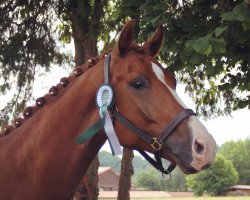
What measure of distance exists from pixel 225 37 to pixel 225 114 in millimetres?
6982

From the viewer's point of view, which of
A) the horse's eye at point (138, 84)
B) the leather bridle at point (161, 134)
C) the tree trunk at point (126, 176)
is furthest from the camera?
the tree trunk at point (126, 176)

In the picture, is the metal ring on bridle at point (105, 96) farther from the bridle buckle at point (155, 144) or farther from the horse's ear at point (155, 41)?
the horse's ear at point (155, 41)

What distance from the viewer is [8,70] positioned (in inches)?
429

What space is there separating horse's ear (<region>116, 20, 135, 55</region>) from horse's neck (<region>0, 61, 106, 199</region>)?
0.21 metres

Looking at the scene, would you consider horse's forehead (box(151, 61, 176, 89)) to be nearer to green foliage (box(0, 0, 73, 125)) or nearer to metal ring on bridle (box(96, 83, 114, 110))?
metal ring on bridle (box(96, 83, 114, 110))

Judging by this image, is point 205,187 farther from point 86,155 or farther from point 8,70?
point 86,155

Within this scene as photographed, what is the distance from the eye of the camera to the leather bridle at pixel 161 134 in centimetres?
264

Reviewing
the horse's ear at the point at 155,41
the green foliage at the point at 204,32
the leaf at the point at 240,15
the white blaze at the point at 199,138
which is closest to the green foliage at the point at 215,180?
the green foliage at the point at 204,32

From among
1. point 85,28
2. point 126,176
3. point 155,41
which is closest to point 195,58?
point 155,41

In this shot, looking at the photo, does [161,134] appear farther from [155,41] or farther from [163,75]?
[155,41]

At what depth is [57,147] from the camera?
2.88m

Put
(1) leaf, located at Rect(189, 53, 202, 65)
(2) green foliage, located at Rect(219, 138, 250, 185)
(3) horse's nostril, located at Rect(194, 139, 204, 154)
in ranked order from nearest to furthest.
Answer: (3) horse's nostril, located at Rect(194, 139, 204, 154), (1) leaf, located at Rect(189, 53, 202, 65), (2) green foliage, located at Rect(219, 138, 250, 185)

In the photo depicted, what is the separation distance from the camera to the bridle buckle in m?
2.70

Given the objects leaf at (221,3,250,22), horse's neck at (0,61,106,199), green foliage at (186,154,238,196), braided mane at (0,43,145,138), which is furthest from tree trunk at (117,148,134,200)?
green foliage at (186,154,238,196)
